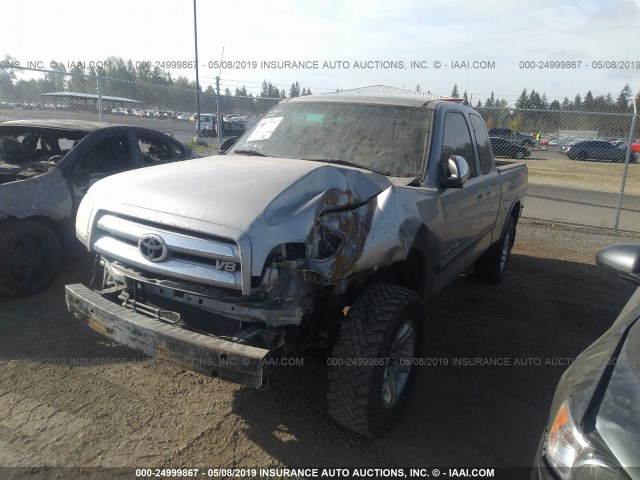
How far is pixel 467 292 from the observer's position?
19.2 ft

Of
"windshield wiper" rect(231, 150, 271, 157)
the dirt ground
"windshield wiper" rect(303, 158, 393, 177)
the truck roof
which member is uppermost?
the truck roof

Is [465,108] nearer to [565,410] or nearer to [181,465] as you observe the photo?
[565,410]

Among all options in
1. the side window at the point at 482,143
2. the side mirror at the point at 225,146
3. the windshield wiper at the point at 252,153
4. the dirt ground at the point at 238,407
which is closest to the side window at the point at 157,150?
the side mirror at the point at 225,146

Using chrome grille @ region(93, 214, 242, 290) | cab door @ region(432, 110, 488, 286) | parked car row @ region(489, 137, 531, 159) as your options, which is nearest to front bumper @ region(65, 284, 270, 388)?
chrome grille @ region(93, 214, 242, 290)

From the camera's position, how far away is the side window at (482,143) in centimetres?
504

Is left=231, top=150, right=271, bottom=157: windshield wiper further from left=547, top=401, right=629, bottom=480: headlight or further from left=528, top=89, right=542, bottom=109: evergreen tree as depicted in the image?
left=528, top=89, right=542, bottom=109: evergreen tree

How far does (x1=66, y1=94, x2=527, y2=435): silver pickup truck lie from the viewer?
100 inches

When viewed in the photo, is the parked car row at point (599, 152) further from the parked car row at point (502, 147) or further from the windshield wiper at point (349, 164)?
the windshield wiper at point (349, 164)

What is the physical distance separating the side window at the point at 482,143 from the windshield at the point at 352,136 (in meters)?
1.27

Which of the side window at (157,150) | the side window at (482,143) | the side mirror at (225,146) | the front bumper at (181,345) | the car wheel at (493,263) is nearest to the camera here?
the front bumper at (181,345)

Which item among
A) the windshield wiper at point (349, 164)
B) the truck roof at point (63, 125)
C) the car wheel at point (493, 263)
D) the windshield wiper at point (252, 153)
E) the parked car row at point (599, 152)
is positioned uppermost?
the truck roof at point (63, 125)

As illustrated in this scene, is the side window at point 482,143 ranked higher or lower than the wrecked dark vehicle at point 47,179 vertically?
higher

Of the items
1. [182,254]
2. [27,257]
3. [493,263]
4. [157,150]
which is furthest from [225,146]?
[493,263]

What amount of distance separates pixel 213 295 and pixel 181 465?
37.5 inches
